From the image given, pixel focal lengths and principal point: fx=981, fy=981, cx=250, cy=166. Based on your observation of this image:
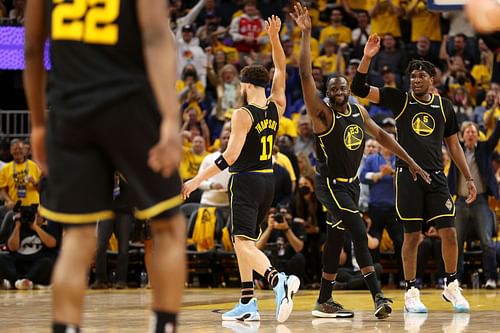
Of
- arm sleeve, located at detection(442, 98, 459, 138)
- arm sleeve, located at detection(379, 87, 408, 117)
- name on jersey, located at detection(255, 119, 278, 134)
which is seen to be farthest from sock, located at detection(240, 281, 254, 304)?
arm sleeve, located at detection(442, 98, 459, 138)

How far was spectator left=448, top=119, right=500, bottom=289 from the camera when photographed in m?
14.1

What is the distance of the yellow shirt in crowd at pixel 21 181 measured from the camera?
15.0 metres

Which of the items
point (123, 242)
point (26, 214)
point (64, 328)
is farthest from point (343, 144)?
point (26, 214)

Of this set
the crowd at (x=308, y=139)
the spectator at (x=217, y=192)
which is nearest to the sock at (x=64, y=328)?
the crowd at (x=308, y=139)

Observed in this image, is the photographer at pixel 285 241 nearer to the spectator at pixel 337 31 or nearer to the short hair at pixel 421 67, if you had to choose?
the short hair at pixel 421 67

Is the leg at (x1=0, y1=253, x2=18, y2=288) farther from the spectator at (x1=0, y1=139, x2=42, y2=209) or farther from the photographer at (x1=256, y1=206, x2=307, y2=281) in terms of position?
the photographer at (x1=256, y1=206, x2=307, y2=281)

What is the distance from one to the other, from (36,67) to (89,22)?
1.41ft

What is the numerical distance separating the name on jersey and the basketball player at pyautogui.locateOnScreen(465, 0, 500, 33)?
5.20m

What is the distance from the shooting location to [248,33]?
66.4 feet

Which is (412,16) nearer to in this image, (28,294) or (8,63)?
(8,63)

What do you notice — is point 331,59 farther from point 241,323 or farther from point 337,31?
point 241,323

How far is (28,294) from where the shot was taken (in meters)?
13.2

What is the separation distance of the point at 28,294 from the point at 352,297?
4.34m

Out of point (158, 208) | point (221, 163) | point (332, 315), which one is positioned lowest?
point (332, 315)
